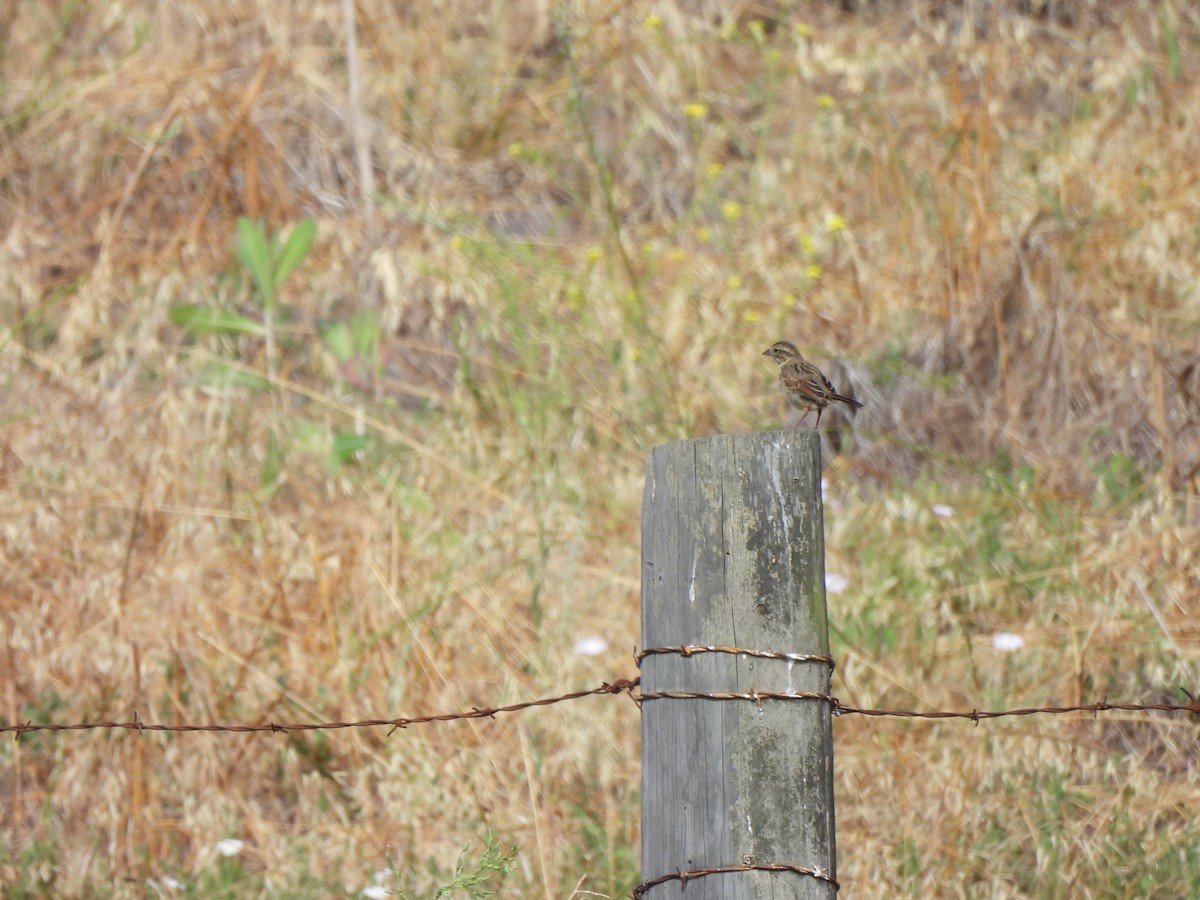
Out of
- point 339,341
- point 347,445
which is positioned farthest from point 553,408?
point 339,341

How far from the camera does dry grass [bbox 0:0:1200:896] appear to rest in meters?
3.33

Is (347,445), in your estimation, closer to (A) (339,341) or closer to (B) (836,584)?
(A) (339,341)

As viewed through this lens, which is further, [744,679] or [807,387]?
[807,387]

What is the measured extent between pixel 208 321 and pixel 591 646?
2599mm

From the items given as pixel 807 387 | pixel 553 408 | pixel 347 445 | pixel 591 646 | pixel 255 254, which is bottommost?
pixel 591 646

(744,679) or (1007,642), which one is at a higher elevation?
(1007,642)

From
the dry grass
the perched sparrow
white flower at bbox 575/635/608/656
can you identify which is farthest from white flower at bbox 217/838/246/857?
the perched sparrow

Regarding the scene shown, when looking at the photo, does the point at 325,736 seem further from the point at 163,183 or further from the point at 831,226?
the point at 163,183

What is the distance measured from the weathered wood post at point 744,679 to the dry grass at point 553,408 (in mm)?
987

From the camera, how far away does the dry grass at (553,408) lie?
3.33 m

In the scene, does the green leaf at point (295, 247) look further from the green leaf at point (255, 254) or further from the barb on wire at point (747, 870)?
the barb on wire at point (747, 870)

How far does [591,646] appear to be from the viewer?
373cm

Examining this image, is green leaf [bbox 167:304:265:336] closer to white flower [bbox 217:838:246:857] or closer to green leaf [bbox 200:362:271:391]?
green leaf [bbox 200:362:271:391]

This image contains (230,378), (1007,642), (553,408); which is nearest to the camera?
(1007,642)
